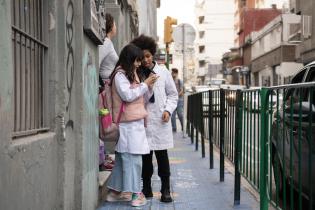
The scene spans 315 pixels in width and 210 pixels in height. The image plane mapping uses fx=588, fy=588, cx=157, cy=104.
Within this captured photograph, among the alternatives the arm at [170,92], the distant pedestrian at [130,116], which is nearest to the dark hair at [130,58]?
the distant pedestrian at [130,116]

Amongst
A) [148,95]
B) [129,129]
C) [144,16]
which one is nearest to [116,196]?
[129,129]

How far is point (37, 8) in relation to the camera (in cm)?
432

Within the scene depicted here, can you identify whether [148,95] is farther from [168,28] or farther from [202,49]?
[202,49]

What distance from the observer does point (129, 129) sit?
20.6 feet

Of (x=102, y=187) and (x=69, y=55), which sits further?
(x=102, y=187)

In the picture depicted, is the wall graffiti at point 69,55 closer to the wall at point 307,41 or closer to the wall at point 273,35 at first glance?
the wall at point 307,41

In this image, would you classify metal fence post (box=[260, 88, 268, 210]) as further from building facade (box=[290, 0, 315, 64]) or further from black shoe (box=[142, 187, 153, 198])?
building facade (box=[290, 0, 315, 64])

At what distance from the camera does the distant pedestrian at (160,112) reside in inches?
263

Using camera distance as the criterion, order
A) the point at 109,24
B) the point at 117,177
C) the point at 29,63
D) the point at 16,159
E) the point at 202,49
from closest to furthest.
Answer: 1. the point at 16,159
2. the point at 29,63
3. the point at 117,177
4. the point at 109,24
5. the point at 202,49

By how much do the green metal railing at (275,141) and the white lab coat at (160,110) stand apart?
2.49 feet

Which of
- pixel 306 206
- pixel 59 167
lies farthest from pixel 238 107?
pixel 59 167

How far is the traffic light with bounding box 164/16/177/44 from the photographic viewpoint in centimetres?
1786

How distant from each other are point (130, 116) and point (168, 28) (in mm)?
12172

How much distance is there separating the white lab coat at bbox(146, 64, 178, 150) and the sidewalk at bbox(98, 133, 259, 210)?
70cm
